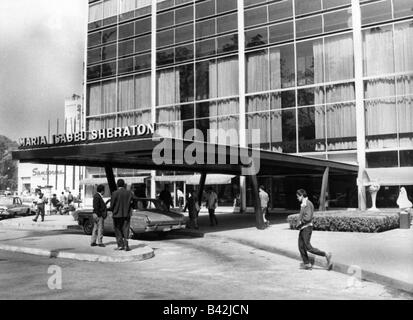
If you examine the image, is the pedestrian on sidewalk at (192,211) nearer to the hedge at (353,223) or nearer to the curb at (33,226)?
the hedge at (353,223)

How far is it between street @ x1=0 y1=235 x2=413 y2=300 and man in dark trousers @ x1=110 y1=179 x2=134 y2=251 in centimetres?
107

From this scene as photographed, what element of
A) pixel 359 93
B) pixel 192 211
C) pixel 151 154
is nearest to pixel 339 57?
pixel 359 93

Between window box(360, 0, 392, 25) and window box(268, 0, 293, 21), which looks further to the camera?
window box(268, 0, 293, 21)

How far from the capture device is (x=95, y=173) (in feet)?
127

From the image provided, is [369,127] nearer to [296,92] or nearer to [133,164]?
[296,92]

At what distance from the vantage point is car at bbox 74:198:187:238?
15039 millimetres

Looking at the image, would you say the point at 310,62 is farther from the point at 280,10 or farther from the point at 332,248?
the point at 332,248

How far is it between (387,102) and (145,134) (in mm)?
17444

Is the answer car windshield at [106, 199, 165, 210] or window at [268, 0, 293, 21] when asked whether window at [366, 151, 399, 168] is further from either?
car windshield at [106, 199, 165, 210]

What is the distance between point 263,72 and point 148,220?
18.2 m

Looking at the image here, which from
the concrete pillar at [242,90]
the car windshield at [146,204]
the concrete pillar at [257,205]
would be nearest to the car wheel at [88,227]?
the car windshield at [146,204]

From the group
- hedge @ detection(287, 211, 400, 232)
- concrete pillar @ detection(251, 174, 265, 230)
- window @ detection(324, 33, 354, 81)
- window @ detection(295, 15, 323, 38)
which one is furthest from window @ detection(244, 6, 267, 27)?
hedge @ detection(287, 211, 400, 232)

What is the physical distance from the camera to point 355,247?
41.0ft

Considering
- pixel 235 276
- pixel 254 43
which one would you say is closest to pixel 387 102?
pixel 254 43
